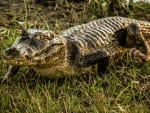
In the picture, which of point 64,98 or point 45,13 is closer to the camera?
point 64,98

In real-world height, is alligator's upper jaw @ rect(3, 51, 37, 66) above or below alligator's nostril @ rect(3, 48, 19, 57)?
below

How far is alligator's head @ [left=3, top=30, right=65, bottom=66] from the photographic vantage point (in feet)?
17.6

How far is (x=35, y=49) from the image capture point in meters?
5.50

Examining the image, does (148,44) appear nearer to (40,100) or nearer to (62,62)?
(62,62)

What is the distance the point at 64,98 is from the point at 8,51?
0.66 m

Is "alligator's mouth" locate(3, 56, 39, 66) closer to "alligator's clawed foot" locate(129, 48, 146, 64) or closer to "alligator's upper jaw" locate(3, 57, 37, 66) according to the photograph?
"alligator's upper jaw" locate(3, 57, 37, 66)

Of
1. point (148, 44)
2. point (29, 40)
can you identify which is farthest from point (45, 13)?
point (29, 40)

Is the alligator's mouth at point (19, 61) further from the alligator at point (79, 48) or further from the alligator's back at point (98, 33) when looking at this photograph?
the alligator's back at point (98, 33)

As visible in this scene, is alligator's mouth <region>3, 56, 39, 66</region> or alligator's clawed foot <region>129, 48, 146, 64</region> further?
alligator's clawed foot <region>129, 48, 146, 64</region>

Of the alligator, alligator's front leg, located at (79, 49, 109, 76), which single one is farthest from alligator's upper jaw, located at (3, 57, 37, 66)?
alligator's front leg, located at (79, 49, 109, 76)

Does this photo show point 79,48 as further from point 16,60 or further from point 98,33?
point 16,60

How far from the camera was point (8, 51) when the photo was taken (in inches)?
210

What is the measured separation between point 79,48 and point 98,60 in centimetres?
21

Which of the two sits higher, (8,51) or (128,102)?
(8,51)
